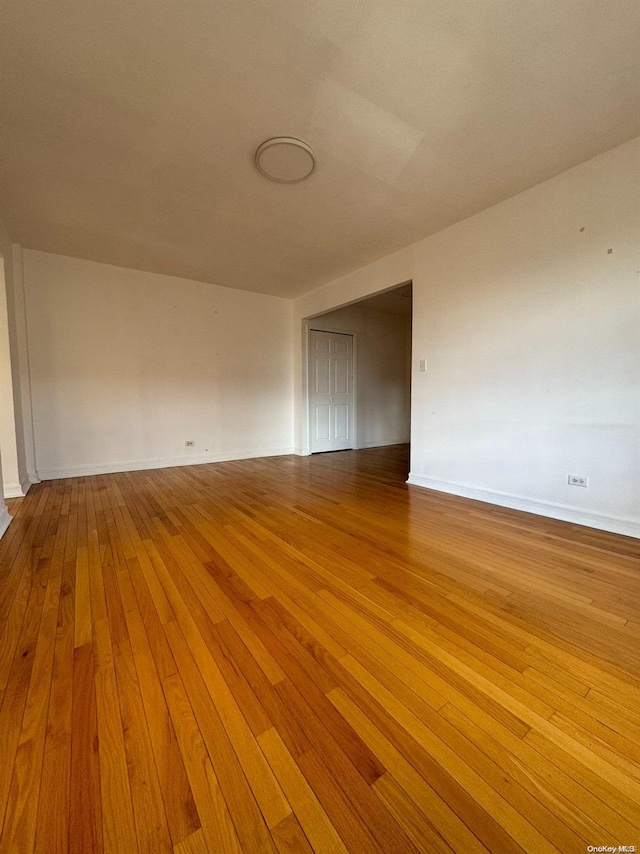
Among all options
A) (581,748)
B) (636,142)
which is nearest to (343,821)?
(581,748)

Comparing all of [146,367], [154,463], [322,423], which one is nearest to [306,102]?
[146,367]

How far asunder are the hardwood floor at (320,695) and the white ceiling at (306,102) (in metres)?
2.70

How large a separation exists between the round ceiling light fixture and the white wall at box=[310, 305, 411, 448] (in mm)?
3517

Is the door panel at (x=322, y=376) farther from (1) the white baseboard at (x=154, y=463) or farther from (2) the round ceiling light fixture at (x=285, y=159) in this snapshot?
(2) the round ceiling light fixture at (x=285, y=159)

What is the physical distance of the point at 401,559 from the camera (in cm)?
197

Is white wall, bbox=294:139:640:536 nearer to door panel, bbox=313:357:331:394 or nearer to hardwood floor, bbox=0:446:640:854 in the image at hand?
hardwood floor, bbox=0:446:640:854

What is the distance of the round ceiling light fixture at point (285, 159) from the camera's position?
7.18 feet

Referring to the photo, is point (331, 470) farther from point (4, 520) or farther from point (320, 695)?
point (320, 695)

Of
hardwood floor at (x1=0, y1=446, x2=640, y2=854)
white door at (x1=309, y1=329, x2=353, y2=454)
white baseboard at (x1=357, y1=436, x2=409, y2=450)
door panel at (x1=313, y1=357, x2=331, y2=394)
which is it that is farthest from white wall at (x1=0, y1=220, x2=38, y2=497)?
white baseboard at (x1=357, y1=436, x2=409, y2=450)

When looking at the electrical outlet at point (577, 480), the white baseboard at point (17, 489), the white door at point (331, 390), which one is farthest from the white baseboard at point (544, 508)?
the white baseboard at point (17, 489)

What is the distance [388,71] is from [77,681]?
3.07 m

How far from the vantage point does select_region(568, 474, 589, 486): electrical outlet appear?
2.49 metres

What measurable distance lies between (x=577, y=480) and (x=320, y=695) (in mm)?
2531

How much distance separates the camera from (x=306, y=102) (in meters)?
1.90
